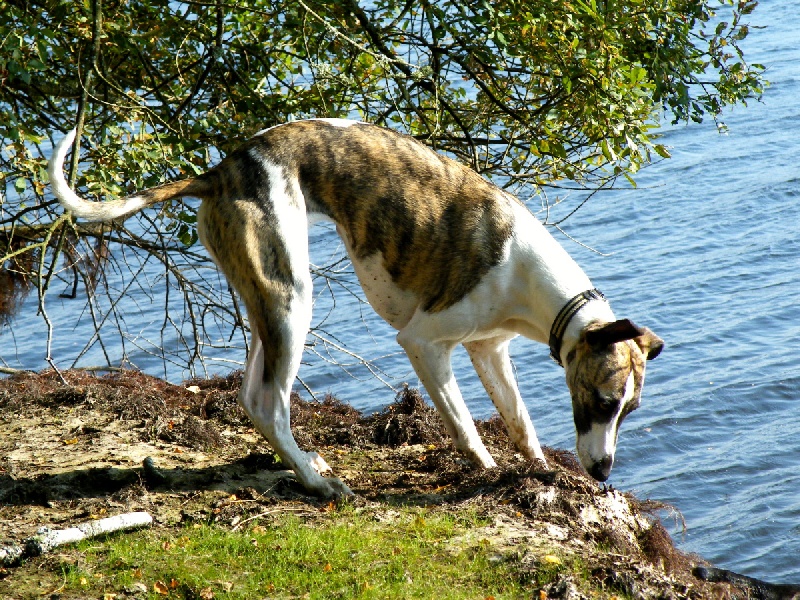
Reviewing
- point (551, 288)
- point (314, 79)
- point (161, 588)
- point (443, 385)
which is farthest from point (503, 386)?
point (314, 79)

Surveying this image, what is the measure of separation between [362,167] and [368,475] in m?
1.87

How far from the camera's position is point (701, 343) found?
10023 mm

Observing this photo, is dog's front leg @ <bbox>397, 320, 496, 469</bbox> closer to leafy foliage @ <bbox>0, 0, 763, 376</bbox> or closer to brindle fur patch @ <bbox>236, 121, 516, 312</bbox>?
brindle fur patch @ <bbox>236, 121, 516, 312</bbox>

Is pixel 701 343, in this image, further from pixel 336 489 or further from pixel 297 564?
pixel 297 564

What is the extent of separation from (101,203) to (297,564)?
7.08 feet

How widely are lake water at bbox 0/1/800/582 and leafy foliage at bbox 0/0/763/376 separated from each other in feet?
5.82

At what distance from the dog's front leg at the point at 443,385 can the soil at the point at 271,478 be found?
0.16m

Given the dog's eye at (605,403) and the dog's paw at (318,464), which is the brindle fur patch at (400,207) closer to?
the dog's eye at (605,403)

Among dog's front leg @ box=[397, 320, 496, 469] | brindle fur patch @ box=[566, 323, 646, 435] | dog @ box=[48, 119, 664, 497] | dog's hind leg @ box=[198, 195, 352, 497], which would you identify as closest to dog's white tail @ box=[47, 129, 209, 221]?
dog @ box=[48, 119, 664, 497]

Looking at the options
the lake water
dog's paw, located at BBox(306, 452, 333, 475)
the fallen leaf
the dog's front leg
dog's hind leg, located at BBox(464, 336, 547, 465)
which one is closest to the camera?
the fallen leaf

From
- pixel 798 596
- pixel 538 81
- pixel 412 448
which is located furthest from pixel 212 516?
pixel 538 81

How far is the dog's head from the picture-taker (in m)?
5.39

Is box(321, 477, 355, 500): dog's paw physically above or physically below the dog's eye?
below

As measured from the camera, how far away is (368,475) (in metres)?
6.24
